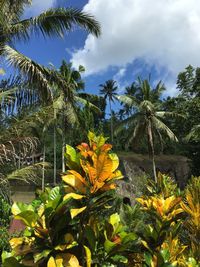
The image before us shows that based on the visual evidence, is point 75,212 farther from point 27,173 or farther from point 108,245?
point 27,173

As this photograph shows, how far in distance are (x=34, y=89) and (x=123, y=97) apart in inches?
738

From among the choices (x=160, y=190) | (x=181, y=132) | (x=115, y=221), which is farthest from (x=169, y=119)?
(x=115, y=221)

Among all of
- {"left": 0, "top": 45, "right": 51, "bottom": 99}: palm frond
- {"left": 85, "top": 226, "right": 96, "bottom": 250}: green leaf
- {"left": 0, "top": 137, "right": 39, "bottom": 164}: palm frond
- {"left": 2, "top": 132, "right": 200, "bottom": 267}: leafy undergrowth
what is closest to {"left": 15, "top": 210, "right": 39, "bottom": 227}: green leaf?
{"left": 2, "top": 132, "right": 200, "bottom": 267}: leafy undergrowth

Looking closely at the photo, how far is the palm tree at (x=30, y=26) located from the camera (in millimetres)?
9781

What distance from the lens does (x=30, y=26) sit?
1082 centimetres

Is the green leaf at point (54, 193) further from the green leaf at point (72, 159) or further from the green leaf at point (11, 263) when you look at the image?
the green leaf at point (11, 263)

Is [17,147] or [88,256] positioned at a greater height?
[17,147]

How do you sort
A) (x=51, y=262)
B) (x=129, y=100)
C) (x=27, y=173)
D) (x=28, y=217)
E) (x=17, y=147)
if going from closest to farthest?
(x=51, y=262) < (x=28, y=217) < (x=17, y=147) < (x=27, y=173) < (x=129, y=100)

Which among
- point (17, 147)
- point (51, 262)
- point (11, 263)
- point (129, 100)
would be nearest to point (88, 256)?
point (51, 262)

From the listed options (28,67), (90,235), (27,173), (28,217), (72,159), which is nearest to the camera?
(28,217)

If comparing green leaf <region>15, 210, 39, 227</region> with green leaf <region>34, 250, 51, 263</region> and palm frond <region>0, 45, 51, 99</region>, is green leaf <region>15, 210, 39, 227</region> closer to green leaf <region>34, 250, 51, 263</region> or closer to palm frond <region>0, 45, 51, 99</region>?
green leaf <region>34, 250, 51, 263</region>

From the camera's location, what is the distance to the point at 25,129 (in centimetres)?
875

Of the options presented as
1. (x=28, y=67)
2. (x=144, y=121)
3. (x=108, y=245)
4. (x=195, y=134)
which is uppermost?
(x=144, y=121)

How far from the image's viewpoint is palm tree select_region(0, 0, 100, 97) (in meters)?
9.78
